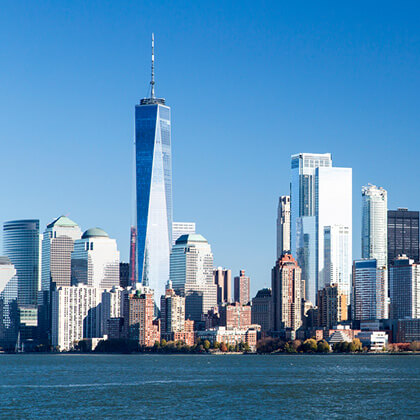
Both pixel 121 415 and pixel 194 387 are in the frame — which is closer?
pixel 121 415

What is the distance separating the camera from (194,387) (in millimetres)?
134375

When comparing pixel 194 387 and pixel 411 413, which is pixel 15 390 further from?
pixel 411 413

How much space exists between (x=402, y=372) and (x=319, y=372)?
13.8 m

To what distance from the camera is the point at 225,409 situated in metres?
106

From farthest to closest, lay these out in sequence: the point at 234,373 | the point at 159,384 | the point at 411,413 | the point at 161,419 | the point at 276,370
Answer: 1. the point at 276,370
2. the point at 234,373
3. the point at 159,384
4. the point at 411,413
5. the point at 161,419

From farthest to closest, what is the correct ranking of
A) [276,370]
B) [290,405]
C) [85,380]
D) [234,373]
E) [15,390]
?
[276,370] < [234,373] < [85,380] < [15,390] < [290,405]

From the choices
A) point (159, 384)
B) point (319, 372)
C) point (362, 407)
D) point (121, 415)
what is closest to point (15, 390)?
point (159, 384)

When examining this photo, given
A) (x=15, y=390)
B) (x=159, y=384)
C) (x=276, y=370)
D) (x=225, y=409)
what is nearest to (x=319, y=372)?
(x=276, y=370)

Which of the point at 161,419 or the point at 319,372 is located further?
the point at 319,372

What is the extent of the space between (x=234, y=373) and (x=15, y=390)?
51011 mm

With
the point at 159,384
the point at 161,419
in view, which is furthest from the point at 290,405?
the point at 159,384

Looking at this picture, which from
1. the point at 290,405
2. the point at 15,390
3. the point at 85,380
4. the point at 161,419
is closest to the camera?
the point at 161,419

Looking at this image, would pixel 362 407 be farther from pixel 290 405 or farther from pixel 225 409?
pixel 225 409

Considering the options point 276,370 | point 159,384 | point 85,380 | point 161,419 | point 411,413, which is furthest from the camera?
point 276,370
